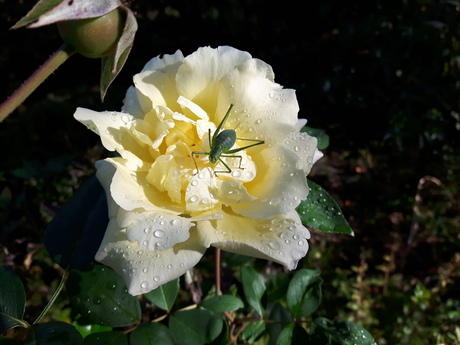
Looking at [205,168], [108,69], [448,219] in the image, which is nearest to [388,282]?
[448,219]

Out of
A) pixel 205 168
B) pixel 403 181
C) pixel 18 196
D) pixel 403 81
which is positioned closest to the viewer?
pixel 205 168

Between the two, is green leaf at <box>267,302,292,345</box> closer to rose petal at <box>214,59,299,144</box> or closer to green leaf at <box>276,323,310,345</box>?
green leaf at <box>276,323,310,345</box>

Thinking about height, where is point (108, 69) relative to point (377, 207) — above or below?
above

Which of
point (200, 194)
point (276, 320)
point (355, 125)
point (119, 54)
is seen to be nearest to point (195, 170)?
point (200, 194)

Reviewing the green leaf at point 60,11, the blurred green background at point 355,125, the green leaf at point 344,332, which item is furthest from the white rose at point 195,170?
the blurred green background at point 355,125

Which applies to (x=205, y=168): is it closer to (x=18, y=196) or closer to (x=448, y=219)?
(x=18, y=196)

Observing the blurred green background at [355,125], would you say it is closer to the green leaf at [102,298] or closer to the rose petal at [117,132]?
the green leaf at [102,298]

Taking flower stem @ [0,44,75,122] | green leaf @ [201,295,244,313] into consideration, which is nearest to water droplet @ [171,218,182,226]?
flower stem @ [0,44,75,122]

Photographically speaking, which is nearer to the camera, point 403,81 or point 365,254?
point 403,81
